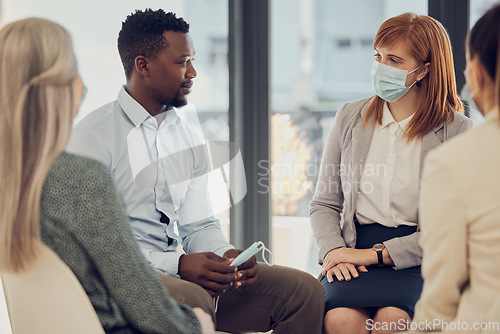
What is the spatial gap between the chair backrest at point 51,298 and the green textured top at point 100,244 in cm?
5

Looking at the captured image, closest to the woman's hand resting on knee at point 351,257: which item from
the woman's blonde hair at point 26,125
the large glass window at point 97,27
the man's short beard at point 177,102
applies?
the man's short beard at point 177,102

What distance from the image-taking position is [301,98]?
2.92 metres

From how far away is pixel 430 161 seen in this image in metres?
1.04

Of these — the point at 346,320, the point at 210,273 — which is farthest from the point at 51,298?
the point at 346,320

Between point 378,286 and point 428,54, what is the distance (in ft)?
2.60

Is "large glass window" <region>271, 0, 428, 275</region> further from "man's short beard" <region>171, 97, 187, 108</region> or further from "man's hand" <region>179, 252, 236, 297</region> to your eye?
"man's hand" <region>179, 252, 236, 297</region>

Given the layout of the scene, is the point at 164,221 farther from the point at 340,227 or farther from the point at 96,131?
the point at 340,227

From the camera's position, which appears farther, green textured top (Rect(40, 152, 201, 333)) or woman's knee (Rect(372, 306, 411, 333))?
woman's knee (Rect(372, 306, 411, 333))

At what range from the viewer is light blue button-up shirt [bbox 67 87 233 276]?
1.77 metres

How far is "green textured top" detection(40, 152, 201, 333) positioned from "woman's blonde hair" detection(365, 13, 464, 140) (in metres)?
1.09

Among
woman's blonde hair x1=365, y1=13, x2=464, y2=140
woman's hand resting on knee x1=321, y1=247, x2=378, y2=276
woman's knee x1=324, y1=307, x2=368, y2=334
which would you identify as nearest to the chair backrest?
woman's knee x1=324, y1=307, x2=368, y2=334

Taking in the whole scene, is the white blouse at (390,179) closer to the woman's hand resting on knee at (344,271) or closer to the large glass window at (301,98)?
the woman's hand resting on knee at (344,271)

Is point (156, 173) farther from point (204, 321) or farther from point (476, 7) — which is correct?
point (476, 7)

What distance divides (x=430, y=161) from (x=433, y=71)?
0.95m
